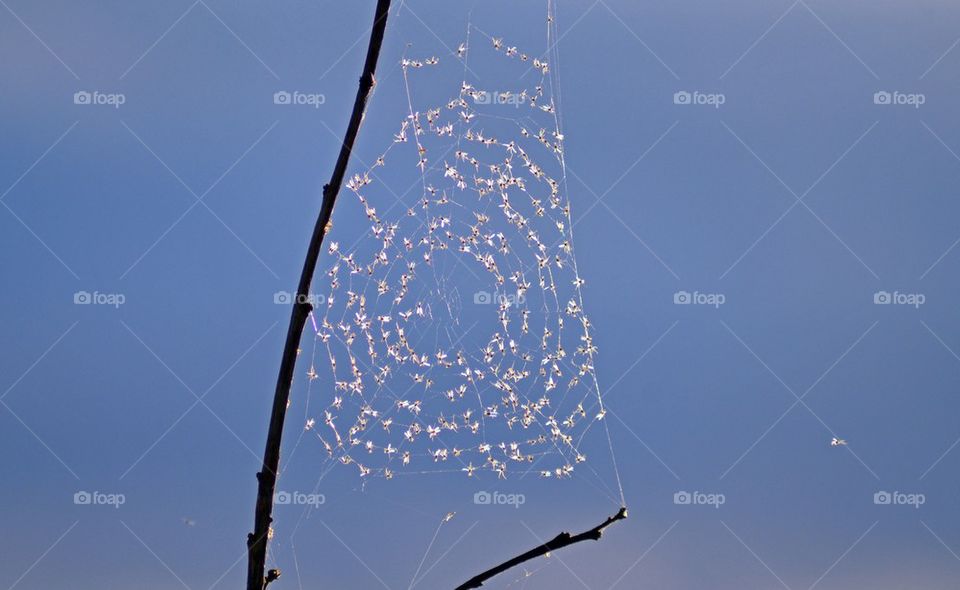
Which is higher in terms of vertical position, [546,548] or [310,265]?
[310,265]

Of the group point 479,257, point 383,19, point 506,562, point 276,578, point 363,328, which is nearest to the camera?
point 383,19

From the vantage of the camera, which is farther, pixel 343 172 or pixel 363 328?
pixel 363 328

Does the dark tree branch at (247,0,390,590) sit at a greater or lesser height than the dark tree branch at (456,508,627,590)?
greater

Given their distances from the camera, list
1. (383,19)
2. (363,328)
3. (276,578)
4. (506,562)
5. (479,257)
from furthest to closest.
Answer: (479,257) < (363,328) < (276,578) < (506,562) < (383,19)

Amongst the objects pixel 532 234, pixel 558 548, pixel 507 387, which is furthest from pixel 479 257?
pixel 558 548

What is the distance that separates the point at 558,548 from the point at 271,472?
1.53ft

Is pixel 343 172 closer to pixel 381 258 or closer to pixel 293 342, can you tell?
pixel 293 342

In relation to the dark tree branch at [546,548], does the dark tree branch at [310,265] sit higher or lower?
higher

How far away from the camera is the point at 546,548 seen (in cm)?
152

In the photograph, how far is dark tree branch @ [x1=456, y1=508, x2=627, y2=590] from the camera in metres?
1.51

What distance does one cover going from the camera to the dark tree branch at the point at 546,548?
1.51m

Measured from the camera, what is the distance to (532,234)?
6.50 ft

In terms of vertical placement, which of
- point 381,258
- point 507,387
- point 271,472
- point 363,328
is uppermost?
point 381,258

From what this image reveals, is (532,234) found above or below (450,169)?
below
